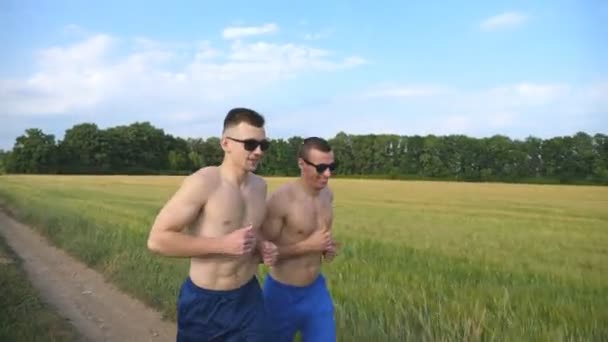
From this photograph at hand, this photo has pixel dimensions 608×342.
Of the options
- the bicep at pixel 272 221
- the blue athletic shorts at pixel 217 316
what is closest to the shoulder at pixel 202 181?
the blue athletic shorts at pixel 217 316

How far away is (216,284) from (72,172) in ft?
303

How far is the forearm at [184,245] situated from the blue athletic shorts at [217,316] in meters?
0.28

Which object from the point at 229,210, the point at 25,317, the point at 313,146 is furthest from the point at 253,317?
the point at 25,317

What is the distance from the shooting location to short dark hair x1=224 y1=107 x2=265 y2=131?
3311 millimetres

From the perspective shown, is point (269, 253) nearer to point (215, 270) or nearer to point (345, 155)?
point (215, 270)

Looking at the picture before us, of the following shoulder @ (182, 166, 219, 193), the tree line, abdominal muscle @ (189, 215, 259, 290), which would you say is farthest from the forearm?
the tree line

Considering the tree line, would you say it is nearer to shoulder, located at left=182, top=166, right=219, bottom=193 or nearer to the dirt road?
the dirt road

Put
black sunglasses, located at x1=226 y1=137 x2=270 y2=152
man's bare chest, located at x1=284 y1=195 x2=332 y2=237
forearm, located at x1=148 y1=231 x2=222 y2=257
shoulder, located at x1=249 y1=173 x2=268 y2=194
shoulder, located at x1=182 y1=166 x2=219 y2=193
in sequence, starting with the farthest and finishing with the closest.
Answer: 1. man's bare chest, located at x1=284 y1=195 x2=332 y2=237
2. shoulder, located at x1=249 y1=173 x2=268 y2=194
3. black sunglasses, located at x1=226 y1=137 x2=270 y2=152
4. shoulder, located at x1=182 y1=166 x2=219 y2=193
5. forearm, located at x1=148 y1=231 x2=222 y2=257

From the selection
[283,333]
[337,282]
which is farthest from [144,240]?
[283,333]

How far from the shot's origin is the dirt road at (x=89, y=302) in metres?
6.84

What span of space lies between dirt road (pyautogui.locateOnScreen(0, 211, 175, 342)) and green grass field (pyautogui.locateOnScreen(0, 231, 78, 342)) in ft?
0.66

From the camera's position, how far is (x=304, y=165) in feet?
12.8

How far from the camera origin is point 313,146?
3.86 metres

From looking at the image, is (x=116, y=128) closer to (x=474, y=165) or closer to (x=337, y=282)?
(x=474, y=165)
